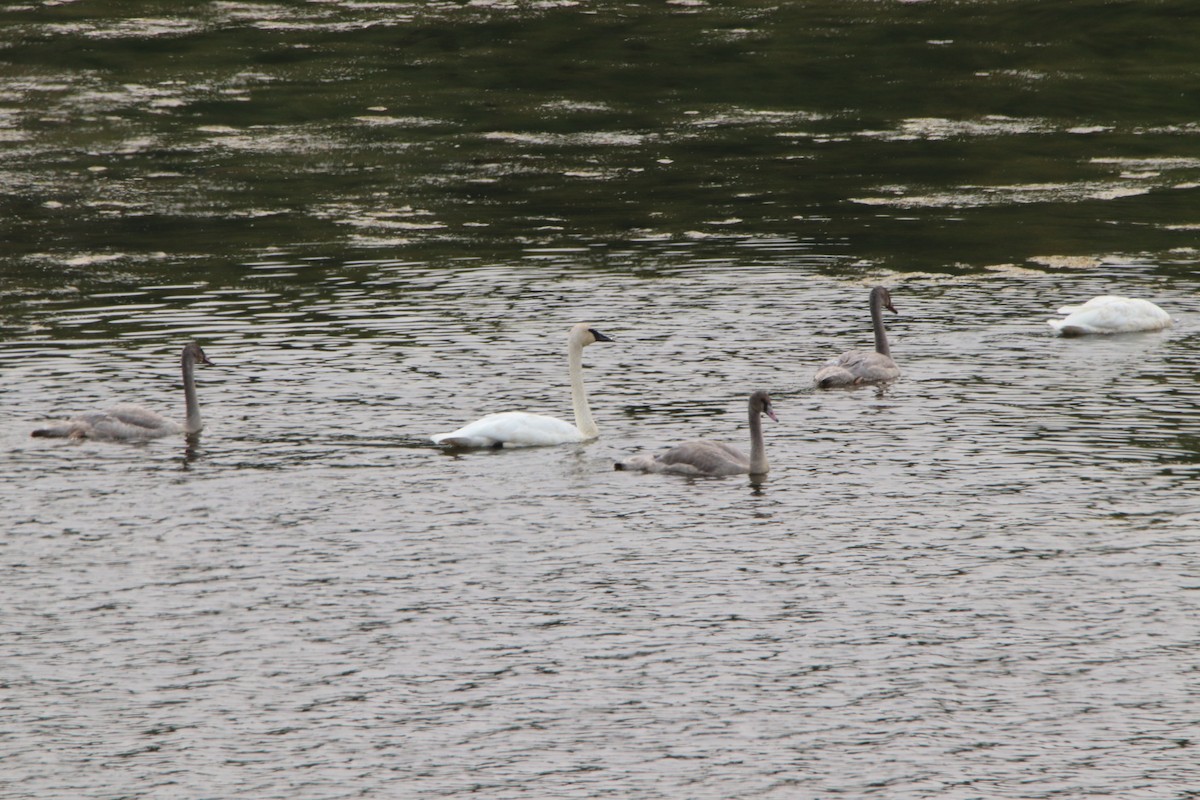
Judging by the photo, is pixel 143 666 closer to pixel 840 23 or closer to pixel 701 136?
pixel 701 136

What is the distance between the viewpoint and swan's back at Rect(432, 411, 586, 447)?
24469 millimetres

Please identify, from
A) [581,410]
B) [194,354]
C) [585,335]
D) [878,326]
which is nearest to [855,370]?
[878,326]

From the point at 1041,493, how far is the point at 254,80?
4092cm

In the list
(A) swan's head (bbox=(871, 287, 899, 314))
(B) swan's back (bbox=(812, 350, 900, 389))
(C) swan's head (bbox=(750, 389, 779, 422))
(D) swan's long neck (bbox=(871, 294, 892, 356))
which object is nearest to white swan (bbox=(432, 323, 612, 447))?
(C) swan's head (bbox=(750, 389, 779, 422))

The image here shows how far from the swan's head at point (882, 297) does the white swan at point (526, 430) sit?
6113mm

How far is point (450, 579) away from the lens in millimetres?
19641

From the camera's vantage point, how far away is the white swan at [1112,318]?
99.0 ft

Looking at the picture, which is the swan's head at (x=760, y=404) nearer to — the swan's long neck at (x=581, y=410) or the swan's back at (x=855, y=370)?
the swan's long neck at (x=581, y=410)

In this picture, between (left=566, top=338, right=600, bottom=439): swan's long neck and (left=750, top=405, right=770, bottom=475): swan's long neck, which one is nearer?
(left=750, top=405, right=770, bottom=475): swan's long neck

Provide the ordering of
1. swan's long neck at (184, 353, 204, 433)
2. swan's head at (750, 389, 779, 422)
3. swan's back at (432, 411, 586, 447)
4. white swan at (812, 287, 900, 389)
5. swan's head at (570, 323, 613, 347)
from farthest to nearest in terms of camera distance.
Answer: white swan at (812, 287, 900, 389), swan's head at (570, 323, 613, 347), swan's long neck at (184, 353, 204, 433), swan's back at (432, 411, 586, 447), swan's head at (750, 389, 779, 422)

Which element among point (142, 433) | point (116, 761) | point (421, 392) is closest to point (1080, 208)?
point (421, 392)

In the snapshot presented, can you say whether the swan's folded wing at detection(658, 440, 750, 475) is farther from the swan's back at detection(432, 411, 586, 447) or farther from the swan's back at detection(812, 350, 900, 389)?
the swan's back at detection(812, 350, 900, 389)

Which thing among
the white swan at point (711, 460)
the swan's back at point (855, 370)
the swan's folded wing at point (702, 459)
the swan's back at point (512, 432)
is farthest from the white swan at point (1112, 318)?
the swan's back at point (512, 432)

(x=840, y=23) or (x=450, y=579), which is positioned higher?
(x=840, y=23)
